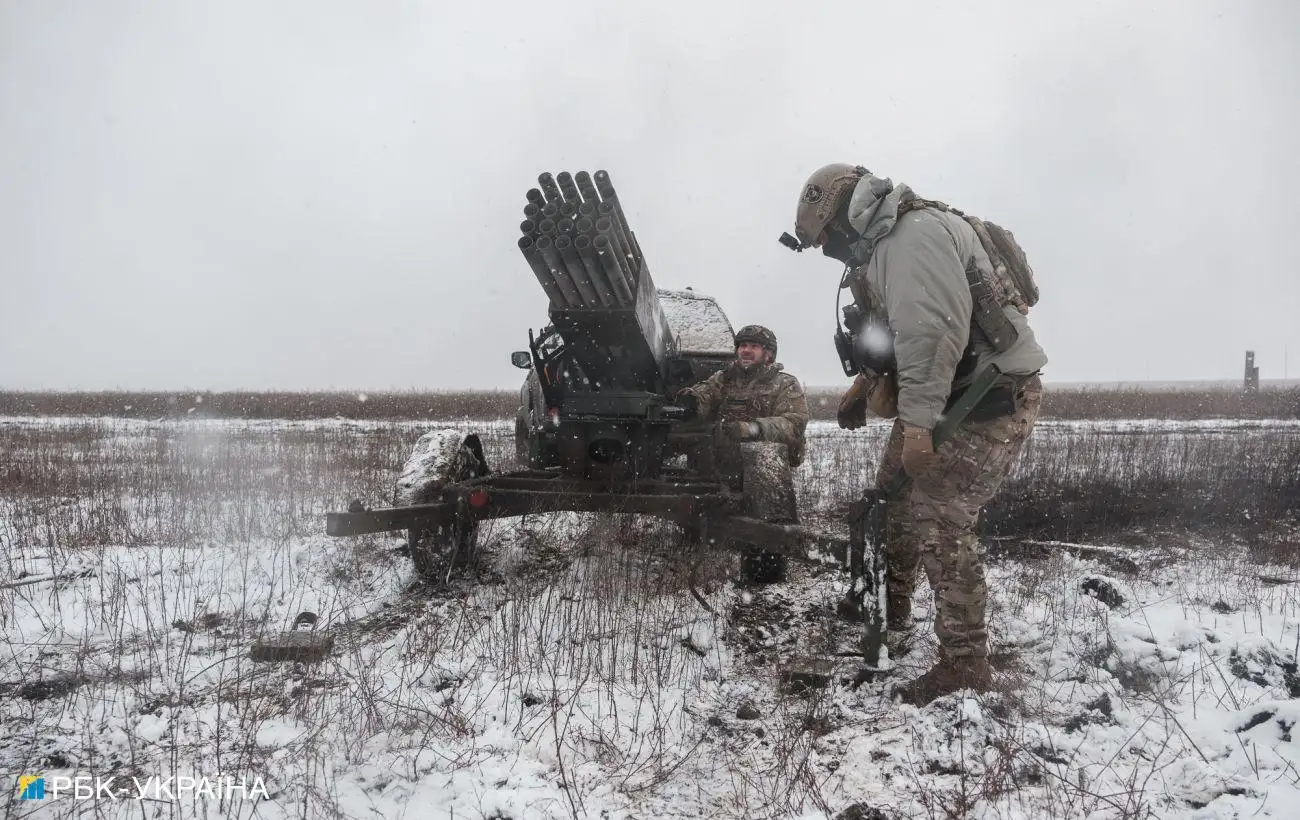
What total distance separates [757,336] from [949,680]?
124 inches

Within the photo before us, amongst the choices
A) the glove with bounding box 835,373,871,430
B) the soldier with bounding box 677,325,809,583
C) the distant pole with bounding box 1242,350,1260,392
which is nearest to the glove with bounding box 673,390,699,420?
the soldier with bounding box 677,325,809,583

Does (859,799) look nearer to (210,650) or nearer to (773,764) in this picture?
(773,764)

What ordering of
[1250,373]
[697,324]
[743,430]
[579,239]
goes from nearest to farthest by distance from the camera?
[579,239]
[743,430]
[697,324]
[1250,373]

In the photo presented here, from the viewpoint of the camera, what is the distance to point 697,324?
6906mm

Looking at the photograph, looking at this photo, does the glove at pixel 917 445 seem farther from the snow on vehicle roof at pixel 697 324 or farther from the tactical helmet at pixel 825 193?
the snow on vehicle roof at pixel 697 324

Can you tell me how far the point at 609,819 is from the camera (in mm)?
2154

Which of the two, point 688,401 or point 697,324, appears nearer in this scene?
point 688,401

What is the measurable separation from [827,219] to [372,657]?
2902 mm

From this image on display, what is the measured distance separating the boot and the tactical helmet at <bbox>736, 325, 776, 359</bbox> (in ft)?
10.0

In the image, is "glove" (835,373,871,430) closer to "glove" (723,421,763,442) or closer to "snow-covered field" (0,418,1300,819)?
"glove" (723,421,763,442)

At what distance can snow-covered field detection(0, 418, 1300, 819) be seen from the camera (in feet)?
7.34

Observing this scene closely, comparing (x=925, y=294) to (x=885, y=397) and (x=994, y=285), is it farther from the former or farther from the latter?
(x=885, y=397)

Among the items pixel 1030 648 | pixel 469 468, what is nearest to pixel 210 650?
pixel 469 468

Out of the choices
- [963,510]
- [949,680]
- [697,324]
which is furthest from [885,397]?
[697,324]
